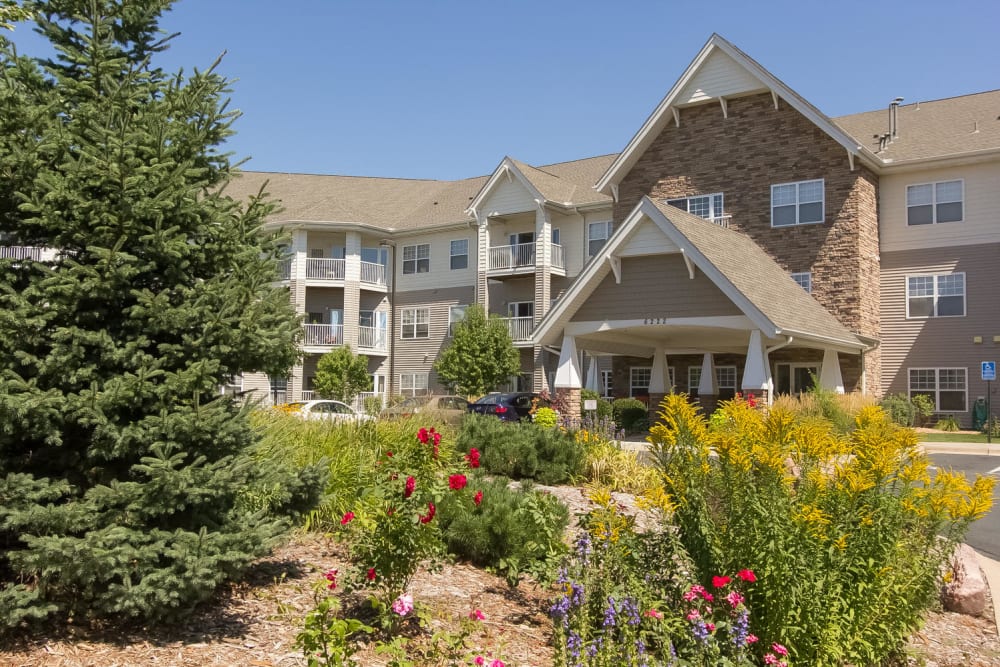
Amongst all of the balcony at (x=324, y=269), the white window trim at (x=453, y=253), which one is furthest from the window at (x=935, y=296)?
the balcony at (x=324, y=269)

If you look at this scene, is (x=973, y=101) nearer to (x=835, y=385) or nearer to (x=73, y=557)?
(x=835, y=385)

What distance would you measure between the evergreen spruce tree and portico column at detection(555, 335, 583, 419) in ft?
52.2

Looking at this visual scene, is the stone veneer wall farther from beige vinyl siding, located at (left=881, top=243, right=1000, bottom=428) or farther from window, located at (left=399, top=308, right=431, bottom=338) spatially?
window, located at (left=399, top=308, right=431, bottom=338)

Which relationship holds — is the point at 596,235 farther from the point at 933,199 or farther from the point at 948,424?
the point at 948,424

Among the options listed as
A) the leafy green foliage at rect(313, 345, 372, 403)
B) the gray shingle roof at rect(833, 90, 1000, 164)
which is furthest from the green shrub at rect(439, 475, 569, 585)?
the leafy green foliage at rect(313, 345, 372, 403)

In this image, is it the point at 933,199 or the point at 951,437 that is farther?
the point at 933,199

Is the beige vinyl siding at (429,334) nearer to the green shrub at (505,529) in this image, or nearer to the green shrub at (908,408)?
the green shrub at (908,408)

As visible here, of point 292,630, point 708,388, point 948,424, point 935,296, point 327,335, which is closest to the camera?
point 292,630

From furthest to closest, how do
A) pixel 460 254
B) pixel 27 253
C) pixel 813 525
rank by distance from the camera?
pixel 460 254, pixel 27 253, pixel 813 525

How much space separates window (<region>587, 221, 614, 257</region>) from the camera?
34500 millimetres

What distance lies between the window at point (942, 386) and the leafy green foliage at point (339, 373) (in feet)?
72.0

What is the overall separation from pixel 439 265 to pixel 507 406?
15518 millimetres

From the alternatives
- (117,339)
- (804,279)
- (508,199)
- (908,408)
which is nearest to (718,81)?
(804,279)

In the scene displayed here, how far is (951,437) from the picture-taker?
24.4 metres
